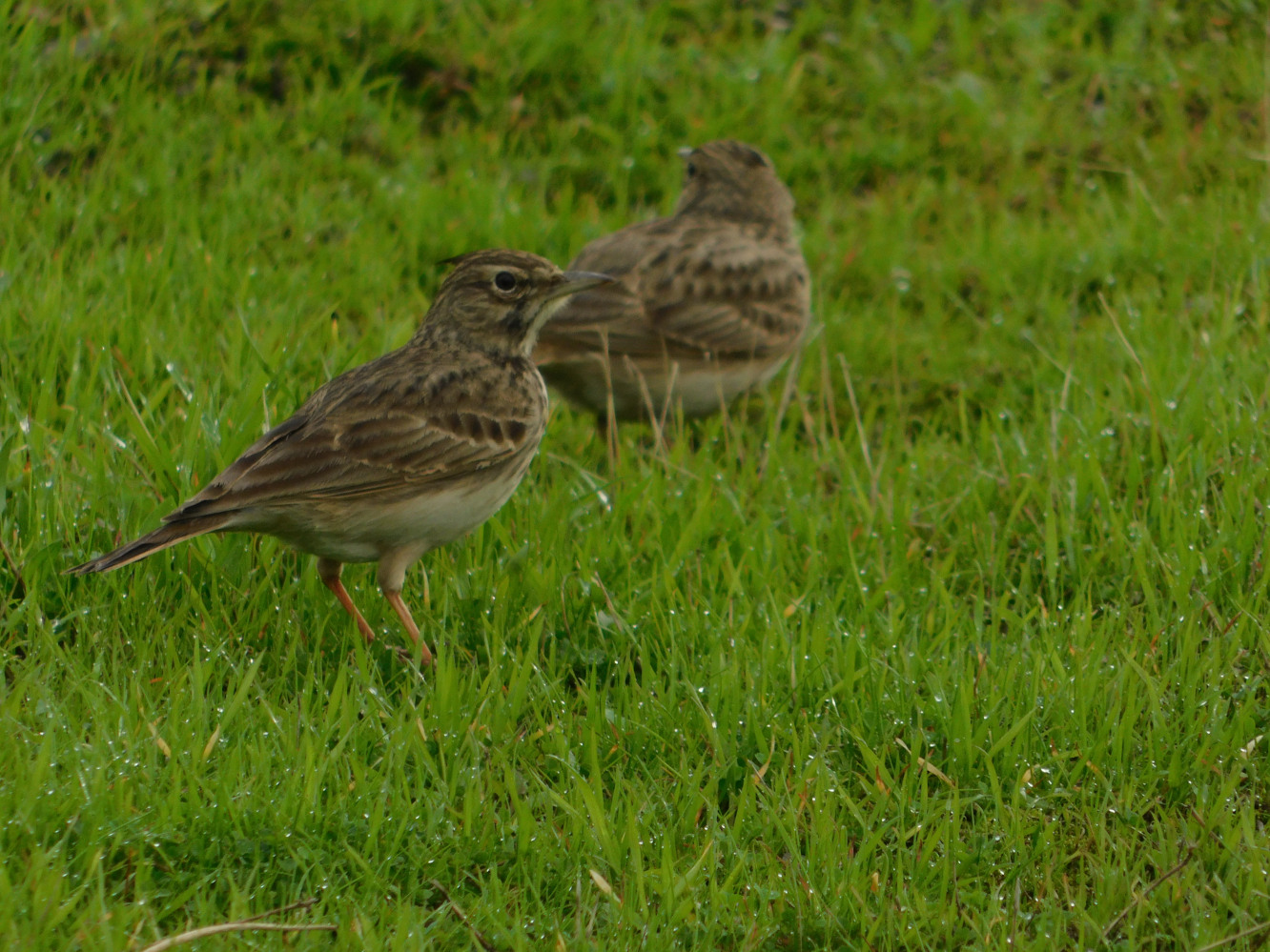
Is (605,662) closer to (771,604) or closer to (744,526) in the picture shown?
(771,604)

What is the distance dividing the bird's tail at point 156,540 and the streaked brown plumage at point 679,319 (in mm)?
2821

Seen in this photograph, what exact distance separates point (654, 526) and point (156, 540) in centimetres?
211

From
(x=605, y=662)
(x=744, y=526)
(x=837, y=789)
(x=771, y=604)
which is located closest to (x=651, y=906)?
(x=837, y=789)

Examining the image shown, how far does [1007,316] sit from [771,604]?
3655 millimetres

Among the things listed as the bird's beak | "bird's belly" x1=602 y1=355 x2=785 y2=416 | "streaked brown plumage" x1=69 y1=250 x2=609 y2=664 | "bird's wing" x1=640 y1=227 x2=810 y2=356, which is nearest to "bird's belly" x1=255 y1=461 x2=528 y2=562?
"streaked brown plumage" x1=69 y1=250 x2=609 y2=664

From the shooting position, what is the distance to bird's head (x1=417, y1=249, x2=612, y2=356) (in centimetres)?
586

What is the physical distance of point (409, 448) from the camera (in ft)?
17.2

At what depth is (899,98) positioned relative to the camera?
10.1m

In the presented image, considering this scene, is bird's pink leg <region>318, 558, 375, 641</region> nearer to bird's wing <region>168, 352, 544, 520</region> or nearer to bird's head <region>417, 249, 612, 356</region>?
bird's wing <region>168, 352, 544, 520</region>

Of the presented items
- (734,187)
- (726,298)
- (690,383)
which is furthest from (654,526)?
(734,187)

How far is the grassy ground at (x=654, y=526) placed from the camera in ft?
13.3

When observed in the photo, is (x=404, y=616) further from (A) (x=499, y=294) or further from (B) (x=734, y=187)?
(B) (x=734, y=187)

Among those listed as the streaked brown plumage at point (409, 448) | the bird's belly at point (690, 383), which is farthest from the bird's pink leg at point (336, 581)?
the bird's belly at point (690, 383)

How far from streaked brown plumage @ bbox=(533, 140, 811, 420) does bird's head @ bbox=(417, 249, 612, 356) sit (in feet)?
Answer: 4.34
